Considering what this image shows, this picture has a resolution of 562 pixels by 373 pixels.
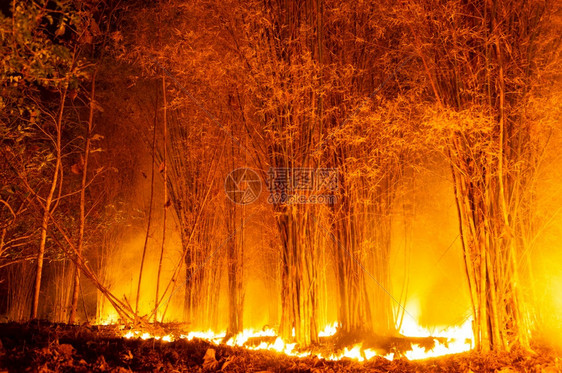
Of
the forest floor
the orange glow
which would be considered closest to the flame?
the orange glow

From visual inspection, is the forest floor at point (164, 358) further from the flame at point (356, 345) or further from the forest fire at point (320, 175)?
the flame at point (356, 345)

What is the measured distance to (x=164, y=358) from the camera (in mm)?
3691

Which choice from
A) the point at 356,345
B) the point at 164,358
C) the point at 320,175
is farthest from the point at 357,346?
the point at 164,358

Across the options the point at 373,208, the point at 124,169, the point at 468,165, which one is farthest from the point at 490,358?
the point at 124,169

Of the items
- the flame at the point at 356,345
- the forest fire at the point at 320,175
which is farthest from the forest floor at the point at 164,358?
the flame at the point at 356,345

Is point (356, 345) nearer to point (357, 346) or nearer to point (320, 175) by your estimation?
point (357, 346)

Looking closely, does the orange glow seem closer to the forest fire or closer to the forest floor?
the forest fire

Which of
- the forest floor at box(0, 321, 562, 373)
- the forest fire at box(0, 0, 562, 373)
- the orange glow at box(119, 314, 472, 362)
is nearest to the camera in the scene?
the forest floor at box(0, 321, 562, 373)

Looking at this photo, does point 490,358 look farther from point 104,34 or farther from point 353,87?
point 104,34

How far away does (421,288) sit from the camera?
738 cm

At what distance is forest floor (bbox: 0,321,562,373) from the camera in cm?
312

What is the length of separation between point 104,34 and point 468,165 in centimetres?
452

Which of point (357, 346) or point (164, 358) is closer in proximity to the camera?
point (164, 358)

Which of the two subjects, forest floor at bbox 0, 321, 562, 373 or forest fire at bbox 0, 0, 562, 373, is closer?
forest floor at bbox 0, 321, 562, 373
